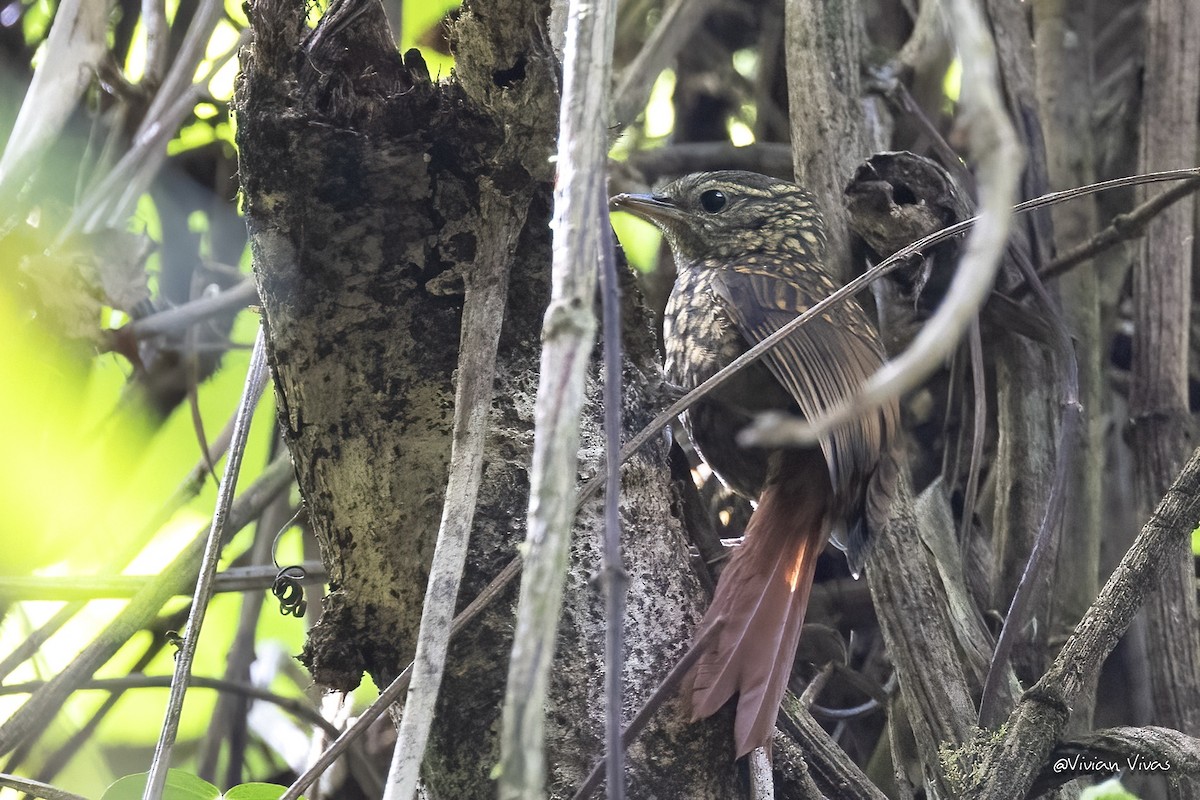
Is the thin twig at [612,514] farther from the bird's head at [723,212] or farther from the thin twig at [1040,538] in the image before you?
the bird's head at [723,212]

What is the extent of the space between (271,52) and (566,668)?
866 mm

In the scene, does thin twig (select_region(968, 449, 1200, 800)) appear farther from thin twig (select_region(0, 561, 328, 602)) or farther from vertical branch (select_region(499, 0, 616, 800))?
thin twig (select_region(0, 561, 328, 602))

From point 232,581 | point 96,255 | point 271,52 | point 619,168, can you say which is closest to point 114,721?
point 232,581

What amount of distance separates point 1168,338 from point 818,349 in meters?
0.79

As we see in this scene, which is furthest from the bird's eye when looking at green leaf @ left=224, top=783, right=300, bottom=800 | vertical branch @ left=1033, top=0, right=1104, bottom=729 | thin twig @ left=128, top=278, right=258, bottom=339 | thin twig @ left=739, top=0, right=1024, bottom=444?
thin twig @ left=739, top=0, right=1024, bottom=444

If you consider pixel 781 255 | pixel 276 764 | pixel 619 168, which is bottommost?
pixel 276 764

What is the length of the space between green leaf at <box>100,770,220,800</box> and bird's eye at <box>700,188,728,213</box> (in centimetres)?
190

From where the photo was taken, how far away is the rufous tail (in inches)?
63.4

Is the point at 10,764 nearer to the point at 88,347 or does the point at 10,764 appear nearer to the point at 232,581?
the point at 232,581

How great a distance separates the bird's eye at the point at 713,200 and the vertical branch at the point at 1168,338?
1.01 m

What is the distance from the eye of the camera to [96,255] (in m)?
2.81

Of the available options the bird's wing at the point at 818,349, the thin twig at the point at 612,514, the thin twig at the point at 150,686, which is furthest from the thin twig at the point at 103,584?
the thin twig at the point at 612,514

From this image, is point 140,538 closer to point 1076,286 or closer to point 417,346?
point 417,346

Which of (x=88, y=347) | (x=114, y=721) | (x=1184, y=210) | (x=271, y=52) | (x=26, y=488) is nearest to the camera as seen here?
(x=271, y=52)
